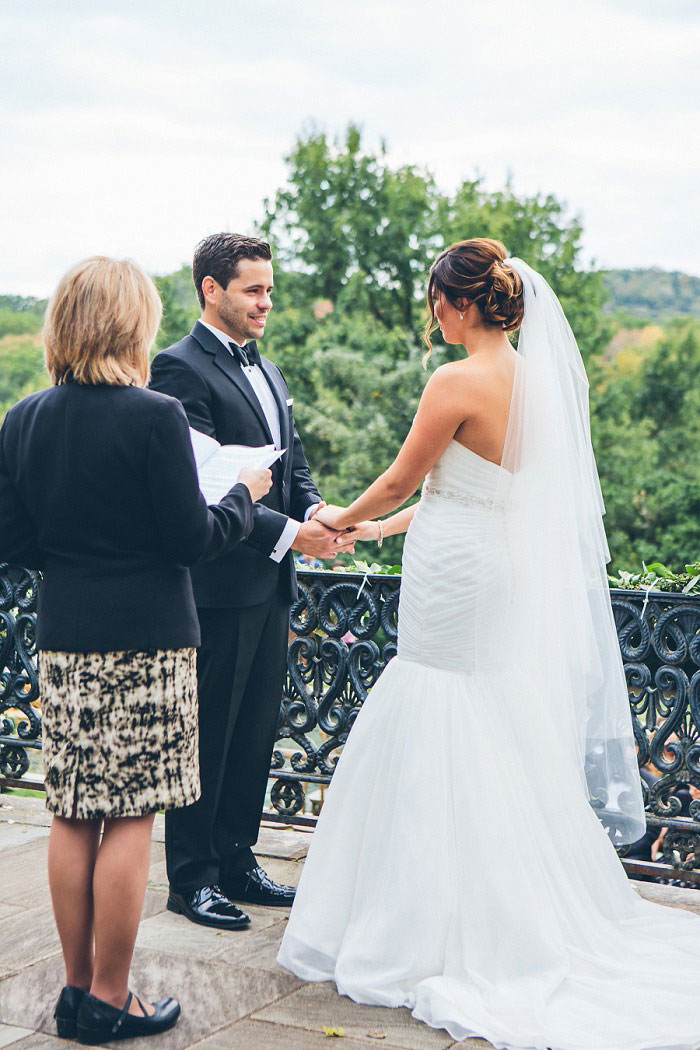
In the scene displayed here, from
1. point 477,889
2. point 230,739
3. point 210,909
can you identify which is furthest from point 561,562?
point 210,909

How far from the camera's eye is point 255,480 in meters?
3.11

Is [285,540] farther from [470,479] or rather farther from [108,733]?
[108,733]

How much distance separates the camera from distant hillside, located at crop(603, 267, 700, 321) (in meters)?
54.2

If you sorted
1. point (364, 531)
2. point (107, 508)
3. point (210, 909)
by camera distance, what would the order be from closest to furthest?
point (107, 508), point (210, 909), point (364, 531)

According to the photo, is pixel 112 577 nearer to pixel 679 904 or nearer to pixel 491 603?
pixel 491 603

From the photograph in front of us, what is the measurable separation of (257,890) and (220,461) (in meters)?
1.58

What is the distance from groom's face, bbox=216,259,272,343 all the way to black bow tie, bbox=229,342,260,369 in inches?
1.9

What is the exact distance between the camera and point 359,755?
3420 millimetres

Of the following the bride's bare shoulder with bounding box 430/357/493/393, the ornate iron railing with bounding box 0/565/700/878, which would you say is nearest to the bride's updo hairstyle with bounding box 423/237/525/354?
the bride's bare shoulder with bounding box 430/357/493/393

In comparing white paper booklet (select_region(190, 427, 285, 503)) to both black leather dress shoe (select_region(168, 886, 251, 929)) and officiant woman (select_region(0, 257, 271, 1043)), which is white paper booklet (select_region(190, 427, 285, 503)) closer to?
officiant woman (select_region(0, 257, 271, 1043))

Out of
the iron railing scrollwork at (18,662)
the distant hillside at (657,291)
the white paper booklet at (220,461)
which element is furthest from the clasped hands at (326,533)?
the distant hillside at (657,291)

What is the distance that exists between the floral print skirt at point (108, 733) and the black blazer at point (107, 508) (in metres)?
0.06

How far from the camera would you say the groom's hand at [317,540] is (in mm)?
3814

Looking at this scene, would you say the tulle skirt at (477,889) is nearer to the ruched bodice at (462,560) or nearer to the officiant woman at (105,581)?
the ruched bodice at (462,560)
